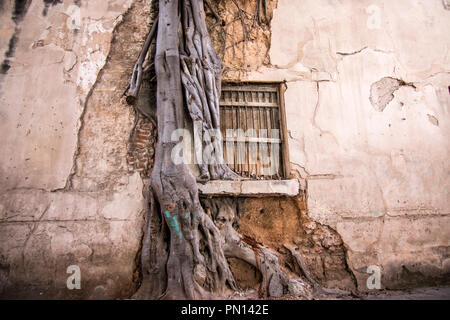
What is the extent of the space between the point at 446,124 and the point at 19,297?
17.1 feet

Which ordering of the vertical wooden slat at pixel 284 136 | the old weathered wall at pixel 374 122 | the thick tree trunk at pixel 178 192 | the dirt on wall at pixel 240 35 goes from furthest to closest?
the dirt on wall at pixel 240 35
the vertical wooden slat at pixel 284 136
the old weathered wall at pixel 374 122
the thick tree trunk at pixel 178 192

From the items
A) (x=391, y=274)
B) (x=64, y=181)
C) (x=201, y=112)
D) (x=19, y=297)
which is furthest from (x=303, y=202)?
(x=19, y=297)

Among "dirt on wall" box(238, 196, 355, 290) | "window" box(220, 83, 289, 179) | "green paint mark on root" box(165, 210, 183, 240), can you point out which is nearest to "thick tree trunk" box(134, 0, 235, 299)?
"green paint mark on root" box(165, 210, 183, 240)

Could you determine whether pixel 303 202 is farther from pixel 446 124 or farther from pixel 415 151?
pixel 446 124

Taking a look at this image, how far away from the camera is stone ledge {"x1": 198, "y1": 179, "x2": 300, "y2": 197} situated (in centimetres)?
330

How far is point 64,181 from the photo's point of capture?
3369mm

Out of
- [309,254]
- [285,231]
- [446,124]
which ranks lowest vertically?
[309,254]

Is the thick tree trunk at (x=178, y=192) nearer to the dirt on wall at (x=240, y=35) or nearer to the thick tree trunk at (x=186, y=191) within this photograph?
the thick tree trunk at (x=186, y=191)

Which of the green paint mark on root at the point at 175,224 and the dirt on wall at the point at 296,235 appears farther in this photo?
the dirt on wall at the point at 296,235

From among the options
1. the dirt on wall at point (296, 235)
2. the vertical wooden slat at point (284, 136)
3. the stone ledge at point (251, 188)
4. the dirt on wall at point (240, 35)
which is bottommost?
the dirt on wall at point (296, 235)

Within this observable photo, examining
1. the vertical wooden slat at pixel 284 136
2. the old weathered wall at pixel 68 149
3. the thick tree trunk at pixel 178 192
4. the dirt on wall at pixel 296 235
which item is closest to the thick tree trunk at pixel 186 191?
the thick tree trunk at pixel 178 192

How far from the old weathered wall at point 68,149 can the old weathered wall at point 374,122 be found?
176 centimetres

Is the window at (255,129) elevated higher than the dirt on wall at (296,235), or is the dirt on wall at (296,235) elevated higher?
the window at (255,129)

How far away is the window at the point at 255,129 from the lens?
3721mm
